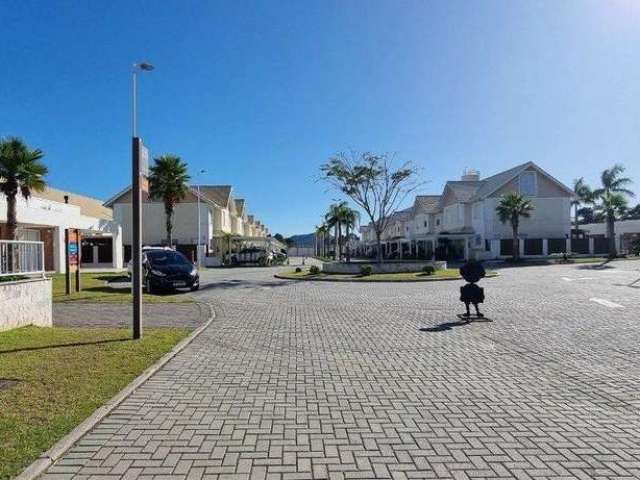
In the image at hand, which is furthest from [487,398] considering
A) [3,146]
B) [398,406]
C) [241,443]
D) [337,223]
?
[337,223]

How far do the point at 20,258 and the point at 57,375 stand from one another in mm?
4862

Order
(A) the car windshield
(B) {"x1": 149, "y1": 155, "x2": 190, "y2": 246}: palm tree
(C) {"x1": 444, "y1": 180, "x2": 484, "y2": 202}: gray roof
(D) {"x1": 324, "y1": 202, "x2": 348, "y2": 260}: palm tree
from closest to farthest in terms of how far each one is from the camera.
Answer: (A) the car windshield < (B) {"x1": 149, "y1": 155, "x2": 190, "y2": 246}: palm tree < (C) {"x1": 444, "y1": 180, "x2": 484, "y2": 202}: gray roof < (D) {"x1": 324, "y1": 202, "x2": 348, "y2": 260}: palm tree

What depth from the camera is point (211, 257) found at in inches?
2069

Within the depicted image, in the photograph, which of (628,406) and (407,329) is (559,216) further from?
(628,406)

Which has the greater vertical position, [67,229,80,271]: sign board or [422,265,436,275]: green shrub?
[67,229,80,271]: sign board

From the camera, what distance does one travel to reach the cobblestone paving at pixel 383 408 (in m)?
3.86

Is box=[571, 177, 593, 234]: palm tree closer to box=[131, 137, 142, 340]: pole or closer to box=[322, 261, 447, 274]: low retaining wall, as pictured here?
box=[322, 261, 447, 274]: low retaining wall

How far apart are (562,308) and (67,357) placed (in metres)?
12.0

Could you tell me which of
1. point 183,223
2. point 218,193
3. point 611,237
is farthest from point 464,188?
point 183,223

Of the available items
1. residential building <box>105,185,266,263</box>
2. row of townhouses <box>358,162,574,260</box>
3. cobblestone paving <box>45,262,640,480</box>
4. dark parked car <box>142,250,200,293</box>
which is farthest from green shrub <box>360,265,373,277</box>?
residential building <box>105,185,266,263</box>

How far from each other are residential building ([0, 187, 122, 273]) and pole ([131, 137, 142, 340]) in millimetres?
19812

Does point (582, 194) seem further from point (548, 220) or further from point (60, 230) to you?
point (60, 230)

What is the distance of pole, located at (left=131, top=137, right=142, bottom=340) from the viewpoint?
9.00 m

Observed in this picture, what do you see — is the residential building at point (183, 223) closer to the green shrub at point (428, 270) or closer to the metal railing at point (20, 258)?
the green shrub at point (428, 270)
